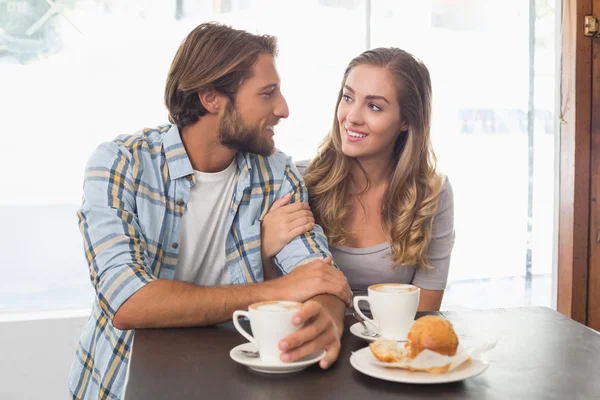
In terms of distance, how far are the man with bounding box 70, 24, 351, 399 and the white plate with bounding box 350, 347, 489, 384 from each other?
0.24m

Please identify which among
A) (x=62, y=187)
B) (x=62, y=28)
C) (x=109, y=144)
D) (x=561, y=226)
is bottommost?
(x=561, y=226)

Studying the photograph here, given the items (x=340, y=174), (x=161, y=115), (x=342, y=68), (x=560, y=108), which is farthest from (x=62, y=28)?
(x=560, y=108)

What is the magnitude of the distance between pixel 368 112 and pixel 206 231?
0.64 m

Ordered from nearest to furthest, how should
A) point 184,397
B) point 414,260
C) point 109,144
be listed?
point 184,397, point 109,144, point 414,260

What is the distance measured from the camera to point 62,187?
276 centimetres

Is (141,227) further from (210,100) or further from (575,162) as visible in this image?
(575,162)

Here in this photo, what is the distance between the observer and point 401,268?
1962mm

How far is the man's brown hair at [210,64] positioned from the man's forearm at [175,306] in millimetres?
598

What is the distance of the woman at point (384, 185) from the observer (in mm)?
1948

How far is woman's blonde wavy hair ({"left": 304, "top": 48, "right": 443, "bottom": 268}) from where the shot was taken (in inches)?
77.0

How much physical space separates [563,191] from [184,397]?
247 centimetres

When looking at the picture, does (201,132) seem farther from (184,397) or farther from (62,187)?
(62,187)

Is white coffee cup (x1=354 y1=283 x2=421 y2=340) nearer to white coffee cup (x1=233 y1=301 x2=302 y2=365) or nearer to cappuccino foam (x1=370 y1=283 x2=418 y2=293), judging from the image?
cappuccino foam (x1=370 y1=283 x2=418 y2=293)

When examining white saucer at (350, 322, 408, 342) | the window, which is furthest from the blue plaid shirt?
the window
